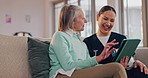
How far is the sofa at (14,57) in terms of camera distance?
187cm

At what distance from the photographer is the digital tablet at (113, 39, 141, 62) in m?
1.56

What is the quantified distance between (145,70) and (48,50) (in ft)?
2.48

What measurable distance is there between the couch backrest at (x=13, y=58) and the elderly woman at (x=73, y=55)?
259 mm

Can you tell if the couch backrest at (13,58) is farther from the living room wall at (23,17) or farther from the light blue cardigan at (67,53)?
the living room wall at (23,17)

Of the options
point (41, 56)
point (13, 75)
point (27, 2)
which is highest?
point (27, 2)

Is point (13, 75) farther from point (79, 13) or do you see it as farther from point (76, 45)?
point (79, 13)

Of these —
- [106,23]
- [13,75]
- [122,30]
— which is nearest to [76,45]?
[106,23]

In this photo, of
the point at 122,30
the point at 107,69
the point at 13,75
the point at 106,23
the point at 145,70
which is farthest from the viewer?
the point at 122,30

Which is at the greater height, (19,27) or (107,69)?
(19,27)

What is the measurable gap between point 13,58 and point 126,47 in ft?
2.94

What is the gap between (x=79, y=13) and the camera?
1839mm

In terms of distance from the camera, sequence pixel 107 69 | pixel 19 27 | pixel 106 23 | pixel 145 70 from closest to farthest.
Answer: pixel 107 69 < pixel 145 70 < pixel 106 23 < pixel 19 27

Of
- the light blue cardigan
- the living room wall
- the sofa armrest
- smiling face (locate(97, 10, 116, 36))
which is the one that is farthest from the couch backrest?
the living room wall

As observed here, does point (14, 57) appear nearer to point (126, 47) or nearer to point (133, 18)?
point (126, 47)
